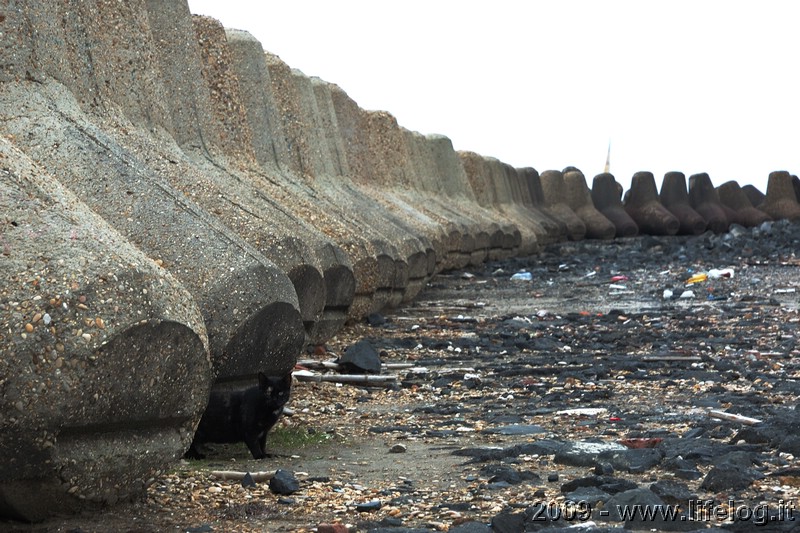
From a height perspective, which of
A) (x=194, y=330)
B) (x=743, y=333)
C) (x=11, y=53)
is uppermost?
(x=11, y=53)

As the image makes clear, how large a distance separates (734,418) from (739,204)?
93.2ft

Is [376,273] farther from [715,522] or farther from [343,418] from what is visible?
[715,522]

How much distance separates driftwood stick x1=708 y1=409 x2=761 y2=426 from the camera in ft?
19.6

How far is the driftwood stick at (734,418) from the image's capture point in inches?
235

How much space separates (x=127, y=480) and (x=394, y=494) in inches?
39.8

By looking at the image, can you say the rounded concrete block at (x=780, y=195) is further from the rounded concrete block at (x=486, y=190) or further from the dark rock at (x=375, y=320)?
the dark rock at (x=375, y=320)

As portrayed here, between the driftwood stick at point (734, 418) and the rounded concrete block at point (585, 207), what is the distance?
981 inches

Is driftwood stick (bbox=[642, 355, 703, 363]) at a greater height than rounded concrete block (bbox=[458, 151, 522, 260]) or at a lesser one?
lesser

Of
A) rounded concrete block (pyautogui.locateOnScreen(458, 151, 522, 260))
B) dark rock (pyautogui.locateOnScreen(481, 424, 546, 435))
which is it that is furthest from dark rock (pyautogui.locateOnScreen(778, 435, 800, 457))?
rounded concrete block (pyautogui.locateOnScreen(458, 151, 522, 260))

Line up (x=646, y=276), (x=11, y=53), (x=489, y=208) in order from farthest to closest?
1. (x=489, y=208)
2. (x=646, y=276)
3. (x=11, y=53)

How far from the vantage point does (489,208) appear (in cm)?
2791

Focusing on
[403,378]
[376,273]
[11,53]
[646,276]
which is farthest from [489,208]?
[11,53]

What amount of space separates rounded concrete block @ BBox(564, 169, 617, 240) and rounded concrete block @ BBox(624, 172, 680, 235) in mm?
1131

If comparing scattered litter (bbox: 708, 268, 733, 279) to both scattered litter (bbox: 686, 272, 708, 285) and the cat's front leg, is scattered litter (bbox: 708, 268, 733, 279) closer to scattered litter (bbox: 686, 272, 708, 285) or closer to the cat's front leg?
scattered litter (bbox: 686, 272, 708, 285)
